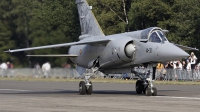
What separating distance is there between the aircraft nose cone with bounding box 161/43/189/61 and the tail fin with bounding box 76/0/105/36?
17.8 ft

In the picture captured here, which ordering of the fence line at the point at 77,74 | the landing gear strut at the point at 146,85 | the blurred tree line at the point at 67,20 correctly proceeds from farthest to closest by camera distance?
the blurred tree line at the point at 67,20
the fence line at the point at 77,74
the landing gear strut at the point at 146,85

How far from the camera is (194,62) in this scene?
37.7 m

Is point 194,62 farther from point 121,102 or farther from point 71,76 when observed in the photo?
point 121,102

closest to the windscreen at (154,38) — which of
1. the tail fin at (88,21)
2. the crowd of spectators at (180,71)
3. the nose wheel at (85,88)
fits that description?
the nose wheel at (85,88)

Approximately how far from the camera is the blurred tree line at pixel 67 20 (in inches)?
1545

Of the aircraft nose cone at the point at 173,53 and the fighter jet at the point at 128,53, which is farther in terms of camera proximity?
the fighter jet at the point at 128,53

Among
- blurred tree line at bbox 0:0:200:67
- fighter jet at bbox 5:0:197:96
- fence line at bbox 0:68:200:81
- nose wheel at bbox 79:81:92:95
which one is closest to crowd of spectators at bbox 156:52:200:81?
fence line at bbox 0:68:200:81

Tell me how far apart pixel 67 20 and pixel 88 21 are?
46.1 feet

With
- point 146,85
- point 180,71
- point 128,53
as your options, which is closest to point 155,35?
point 128,53

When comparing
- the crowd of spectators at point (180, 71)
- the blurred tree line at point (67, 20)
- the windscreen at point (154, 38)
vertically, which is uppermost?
the blurred tree line at point (67, 20)

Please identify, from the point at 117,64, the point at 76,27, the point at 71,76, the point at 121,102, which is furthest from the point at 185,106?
the point at 71,76

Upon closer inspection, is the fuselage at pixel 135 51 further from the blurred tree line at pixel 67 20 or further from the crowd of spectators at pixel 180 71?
the blurred tree line at pixel 67 20

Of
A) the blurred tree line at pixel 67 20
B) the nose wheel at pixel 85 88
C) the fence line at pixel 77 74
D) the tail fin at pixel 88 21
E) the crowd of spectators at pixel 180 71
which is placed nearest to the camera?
the nose wheel at pixel 85 88

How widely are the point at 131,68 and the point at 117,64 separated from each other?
2.59 ft
